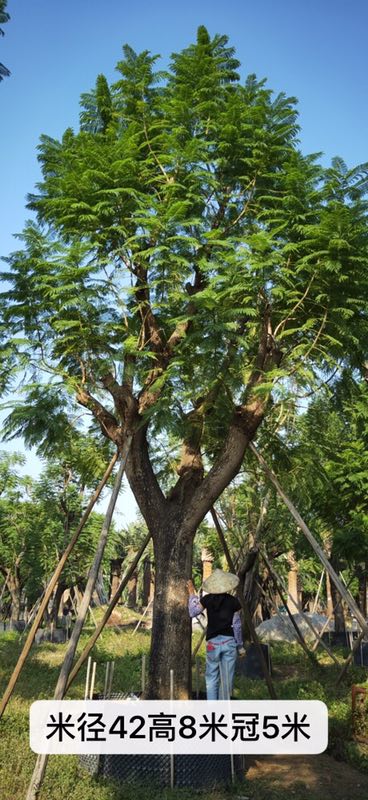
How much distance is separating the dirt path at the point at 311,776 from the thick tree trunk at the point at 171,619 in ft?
4.52

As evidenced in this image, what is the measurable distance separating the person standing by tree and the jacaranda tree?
3.74 feet

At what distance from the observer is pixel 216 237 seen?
364 inches

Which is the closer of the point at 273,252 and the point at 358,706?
the point at 273,252

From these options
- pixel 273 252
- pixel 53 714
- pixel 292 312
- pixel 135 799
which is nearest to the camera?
pixel 135 799

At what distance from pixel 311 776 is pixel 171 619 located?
2587mm

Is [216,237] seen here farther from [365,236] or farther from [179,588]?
[179,588]

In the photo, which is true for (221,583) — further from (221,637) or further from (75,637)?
(75,637)

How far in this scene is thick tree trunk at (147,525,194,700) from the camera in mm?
8609

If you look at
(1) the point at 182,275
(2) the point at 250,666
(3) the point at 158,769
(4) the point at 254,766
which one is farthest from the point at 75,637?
(2) the point at 250,666

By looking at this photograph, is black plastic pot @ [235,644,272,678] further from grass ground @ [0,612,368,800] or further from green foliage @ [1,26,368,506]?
green foliage @ [1,26,368,506]

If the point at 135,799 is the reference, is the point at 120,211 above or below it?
above

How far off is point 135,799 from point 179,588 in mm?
3090

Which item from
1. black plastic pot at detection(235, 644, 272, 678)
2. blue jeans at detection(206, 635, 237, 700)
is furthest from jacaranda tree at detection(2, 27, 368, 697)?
black plastic pot at detection(235, 644, 272, 678)

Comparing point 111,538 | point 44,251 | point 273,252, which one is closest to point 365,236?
point 273,252
